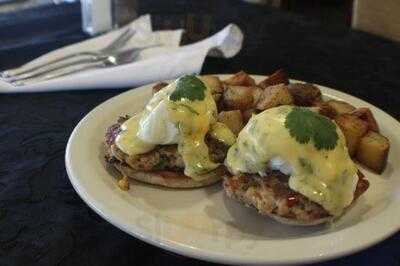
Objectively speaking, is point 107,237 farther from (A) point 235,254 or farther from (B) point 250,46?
(B) point 250,46

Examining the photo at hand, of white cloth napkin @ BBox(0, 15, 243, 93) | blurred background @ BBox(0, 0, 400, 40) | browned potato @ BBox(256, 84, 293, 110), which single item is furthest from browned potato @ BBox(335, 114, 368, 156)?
blurred background @ BBox(0, 0, 400, 40)

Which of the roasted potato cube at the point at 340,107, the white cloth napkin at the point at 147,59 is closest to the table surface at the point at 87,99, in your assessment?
the white cloth napkin at the point at 147,59

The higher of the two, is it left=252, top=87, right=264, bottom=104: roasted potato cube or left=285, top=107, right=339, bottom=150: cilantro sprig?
left=285, top=107, right=339, bottom=150: cilantro sprig

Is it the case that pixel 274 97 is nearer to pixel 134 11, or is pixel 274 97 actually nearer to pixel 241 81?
pixel 241 81

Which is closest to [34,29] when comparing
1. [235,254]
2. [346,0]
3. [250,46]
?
[250,46]

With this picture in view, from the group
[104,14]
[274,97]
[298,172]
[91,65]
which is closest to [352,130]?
[274,97]

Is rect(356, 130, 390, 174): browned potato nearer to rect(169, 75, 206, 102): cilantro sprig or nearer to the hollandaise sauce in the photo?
the hollandaise sauce
